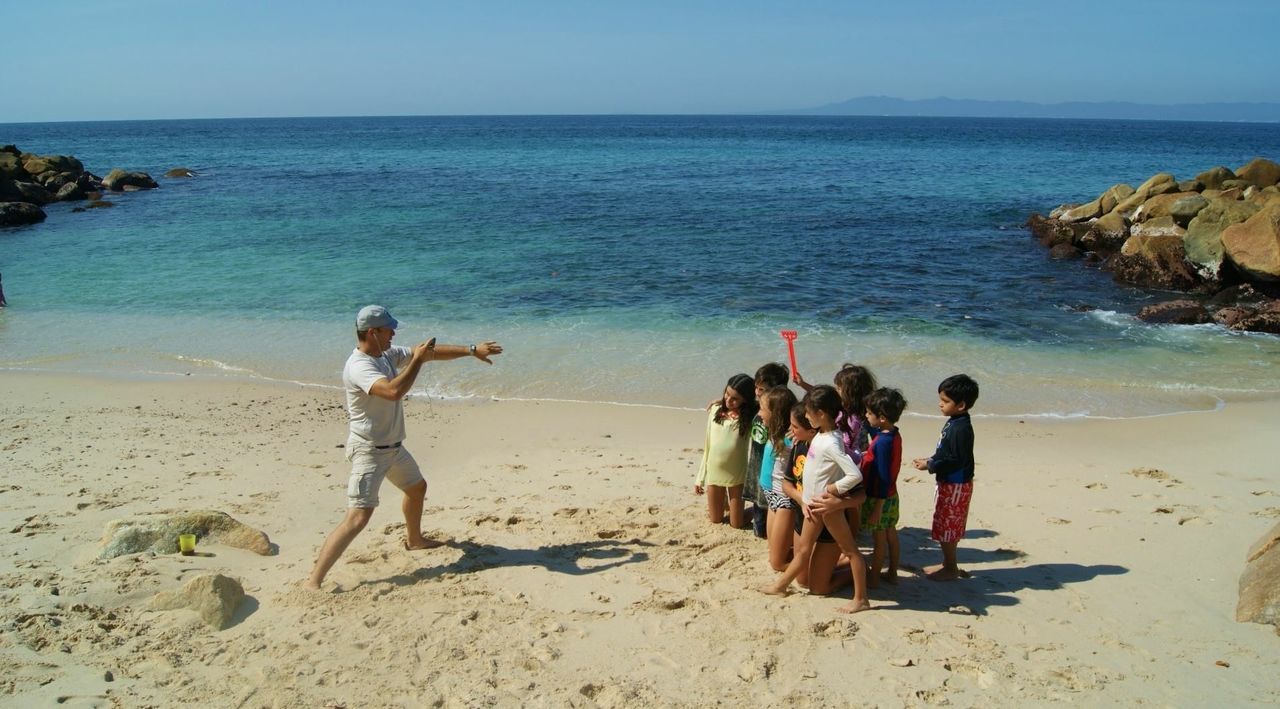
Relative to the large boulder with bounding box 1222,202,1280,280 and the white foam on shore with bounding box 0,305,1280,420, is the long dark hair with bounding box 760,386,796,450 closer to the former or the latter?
the white foam on shore with bounding box 0,305,1280,420

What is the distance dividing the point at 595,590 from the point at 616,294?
11191 mm

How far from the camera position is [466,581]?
555 cm

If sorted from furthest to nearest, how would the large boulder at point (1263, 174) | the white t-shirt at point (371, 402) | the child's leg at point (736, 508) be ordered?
the large boulder at point (1263, 174), the child's leg at point (736, 508), the white t-shirt at point (371, 402)

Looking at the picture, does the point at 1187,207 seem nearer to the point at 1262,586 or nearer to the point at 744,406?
the point at 1262,586

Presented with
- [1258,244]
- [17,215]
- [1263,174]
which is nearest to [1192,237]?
[1258,244]

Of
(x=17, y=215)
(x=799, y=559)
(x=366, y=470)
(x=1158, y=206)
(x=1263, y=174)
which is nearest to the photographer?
(x=799, y=559)

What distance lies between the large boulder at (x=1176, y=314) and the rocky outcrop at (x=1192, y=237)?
0.9 inches

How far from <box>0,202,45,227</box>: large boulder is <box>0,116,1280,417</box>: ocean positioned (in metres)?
0.64

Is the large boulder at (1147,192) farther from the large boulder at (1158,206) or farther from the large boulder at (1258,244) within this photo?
the large boulder at (1258,244)

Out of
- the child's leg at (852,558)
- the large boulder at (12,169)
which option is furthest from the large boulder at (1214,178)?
the large boulder at (12,169)

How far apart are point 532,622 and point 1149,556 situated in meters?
4.22

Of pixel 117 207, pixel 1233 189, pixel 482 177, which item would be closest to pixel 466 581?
pixel 1233 189

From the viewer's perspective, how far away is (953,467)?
538 cm

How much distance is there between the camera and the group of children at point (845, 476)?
4.95 metres
